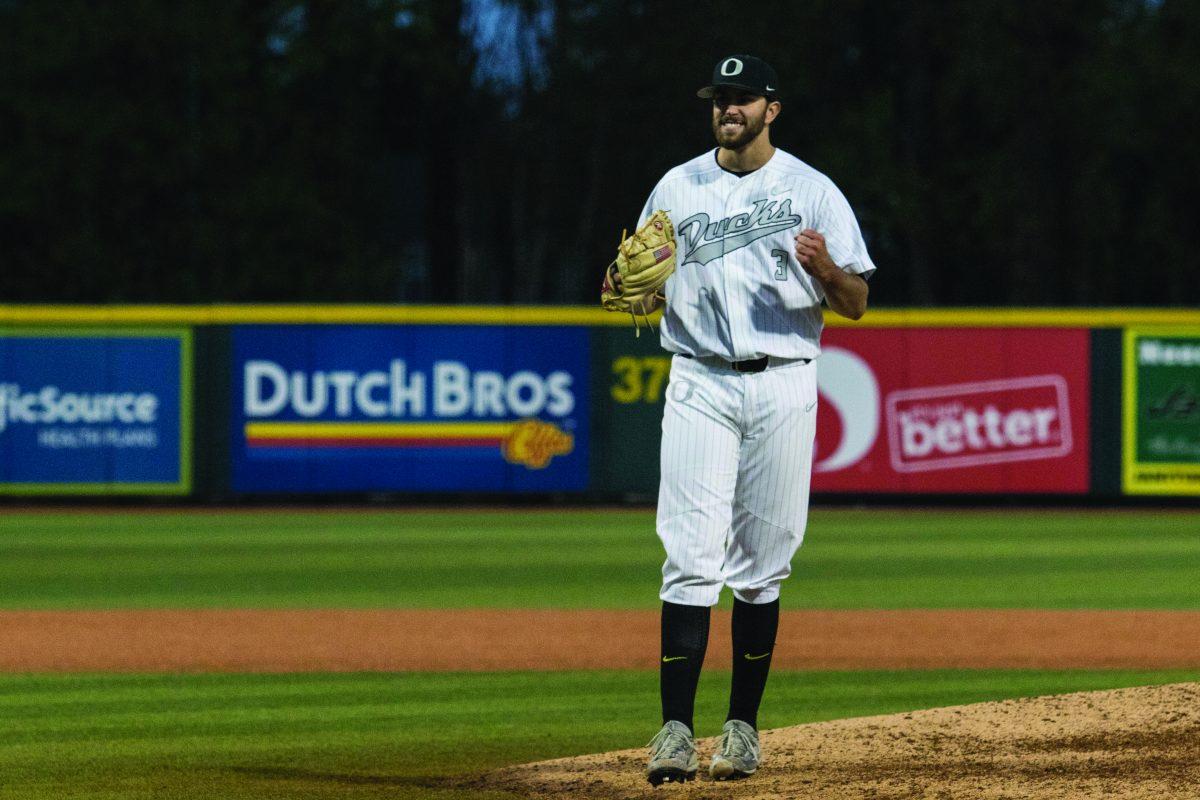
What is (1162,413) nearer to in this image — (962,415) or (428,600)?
(962,415)

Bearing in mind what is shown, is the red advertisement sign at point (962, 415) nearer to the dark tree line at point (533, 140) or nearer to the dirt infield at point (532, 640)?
the dirt infield at point (532, 640)

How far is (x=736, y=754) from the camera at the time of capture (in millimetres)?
5258

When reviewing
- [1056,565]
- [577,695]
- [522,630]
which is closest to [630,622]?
[522,630]

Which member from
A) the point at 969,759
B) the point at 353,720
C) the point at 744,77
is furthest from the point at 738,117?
the point at 353,720

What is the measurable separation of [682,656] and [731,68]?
5.14ft

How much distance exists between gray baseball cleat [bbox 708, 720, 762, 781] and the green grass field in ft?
2.32

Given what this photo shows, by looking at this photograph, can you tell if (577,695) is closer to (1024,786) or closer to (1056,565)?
(1024,786)

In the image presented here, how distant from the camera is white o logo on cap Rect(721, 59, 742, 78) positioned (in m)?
5.21

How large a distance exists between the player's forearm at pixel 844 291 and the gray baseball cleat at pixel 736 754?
1163 mm

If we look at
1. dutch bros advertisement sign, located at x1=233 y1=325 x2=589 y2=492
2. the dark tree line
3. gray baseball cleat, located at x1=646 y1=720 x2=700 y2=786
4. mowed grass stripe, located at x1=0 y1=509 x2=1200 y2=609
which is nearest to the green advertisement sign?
mowed grass stripe, located at x1=0 y1=509 x2=1200 y2=609

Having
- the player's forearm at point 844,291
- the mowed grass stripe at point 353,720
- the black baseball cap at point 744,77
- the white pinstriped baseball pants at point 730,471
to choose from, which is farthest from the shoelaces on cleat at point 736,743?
the black baseball cap at point 744,77

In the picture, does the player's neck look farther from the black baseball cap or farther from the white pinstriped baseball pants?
the white pinstriped baseball pants

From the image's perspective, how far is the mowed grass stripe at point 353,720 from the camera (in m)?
5.72

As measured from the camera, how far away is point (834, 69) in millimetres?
41312
